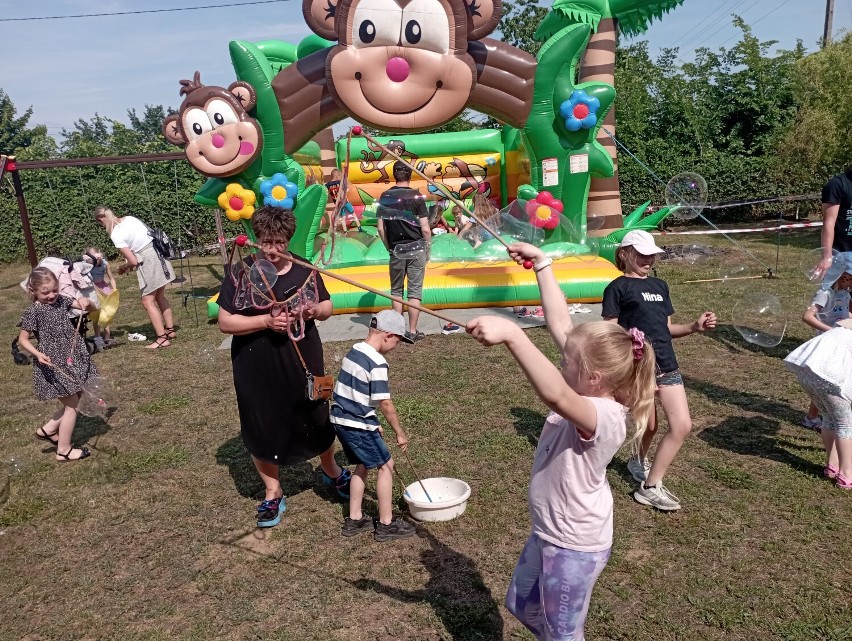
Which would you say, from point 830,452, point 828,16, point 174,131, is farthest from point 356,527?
point 828,16

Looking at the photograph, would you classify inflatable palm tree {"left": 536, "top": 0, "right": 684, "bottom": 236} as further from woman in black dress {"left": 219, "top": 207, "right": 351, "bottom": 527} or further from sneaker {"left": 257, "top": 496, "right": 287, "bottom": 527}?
sneaker {"left": 257, "top": 496, "right": 287, "bottom": 527}

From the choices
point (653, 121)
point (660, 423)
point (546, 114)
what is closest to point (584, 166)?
point (546, 114)

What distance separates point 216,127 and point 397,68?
2.53 metres

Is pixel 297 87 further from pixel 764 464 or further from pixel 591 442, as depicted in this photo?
pixel 591 442

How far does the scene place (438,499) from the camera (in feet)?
13.2

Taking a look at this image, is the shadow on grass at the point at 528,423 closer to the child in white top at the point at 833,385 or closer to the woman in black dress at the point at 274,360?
the woman in black dress at the point at 274,360

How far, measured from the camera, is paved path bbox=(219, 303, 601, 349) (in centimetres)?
792

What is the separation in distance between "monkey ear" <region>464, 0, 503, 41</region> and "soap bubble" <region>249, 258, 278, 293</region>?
5874 millimetres

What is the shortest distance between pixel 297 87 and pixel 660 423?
6.33 m

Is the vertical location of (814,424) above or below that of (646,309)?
below

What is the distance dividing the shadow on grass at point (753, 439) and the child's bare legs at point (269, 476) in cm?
300

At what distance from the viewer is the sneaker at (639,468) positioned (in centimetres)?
418

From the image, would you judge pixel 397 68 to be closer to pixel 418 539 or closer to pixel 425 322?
pixel 425 322

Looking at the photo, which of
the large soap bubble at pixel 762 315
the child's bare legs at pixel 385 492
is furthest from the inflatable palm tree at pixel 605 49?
the child's bare legs at pixel 385 492
